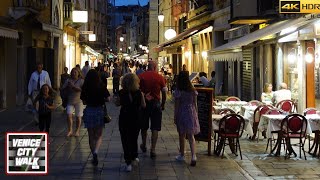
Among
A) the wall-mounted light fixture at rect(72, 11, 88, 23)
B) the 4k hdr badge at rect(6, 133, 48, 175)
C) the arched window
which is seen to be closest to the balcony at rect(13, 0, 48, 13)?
the arched window

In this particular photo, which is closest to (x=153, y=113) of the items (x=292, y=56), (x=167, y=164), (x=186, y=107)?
(x=186, y=107)

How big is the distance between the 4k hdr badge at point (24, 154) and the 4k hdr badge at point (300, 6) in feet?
32.8

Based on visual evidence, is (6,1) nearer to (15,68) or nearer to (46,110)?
(15,68)

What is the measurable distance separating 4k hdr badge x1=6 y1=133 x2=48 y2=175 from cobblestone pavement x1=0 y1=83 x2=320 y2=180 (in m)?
2.93

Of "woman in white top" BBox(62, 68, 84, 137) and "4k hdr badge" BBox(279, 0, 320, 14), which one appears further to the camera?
"4k hdr badge" BBox(279, 0, 320, 14)

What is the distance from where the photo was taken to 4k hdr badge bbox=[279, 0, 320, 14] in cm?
1411

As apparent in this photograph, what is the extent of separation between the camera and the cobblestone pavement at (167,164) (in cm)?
935

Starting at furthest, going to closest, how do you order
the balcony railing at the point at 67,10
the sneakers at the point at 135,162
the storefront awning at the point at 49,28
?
the balcony railing at the point at 67,10 → the storefront awning at the point at 49,28 → the sneakers at the point at 135,162

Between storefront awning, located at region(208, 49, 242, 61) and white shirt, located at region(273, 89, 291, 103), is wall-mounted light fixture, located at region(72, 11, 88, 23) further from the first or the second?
white shirt, located at region(273, 89, 291, 103)

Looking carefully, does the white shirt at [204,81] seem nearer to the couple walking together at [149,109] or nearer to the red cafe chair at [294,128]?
the couple walking together at [149,109]

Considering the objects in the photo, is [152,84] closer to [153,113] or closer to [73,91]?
[153,113]

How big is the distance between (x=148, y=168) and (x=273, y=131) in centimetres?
310

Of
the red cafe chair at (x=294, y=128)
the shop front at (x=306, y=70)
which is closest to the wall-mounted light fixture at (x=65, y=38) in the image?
the shop front at (x=306, y=70)

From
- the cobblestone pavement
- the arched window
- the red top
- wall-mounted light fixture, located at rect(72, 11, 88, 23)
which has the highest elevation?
wall-mounted light fixture, located at rect(72, 11, 88, 23)
